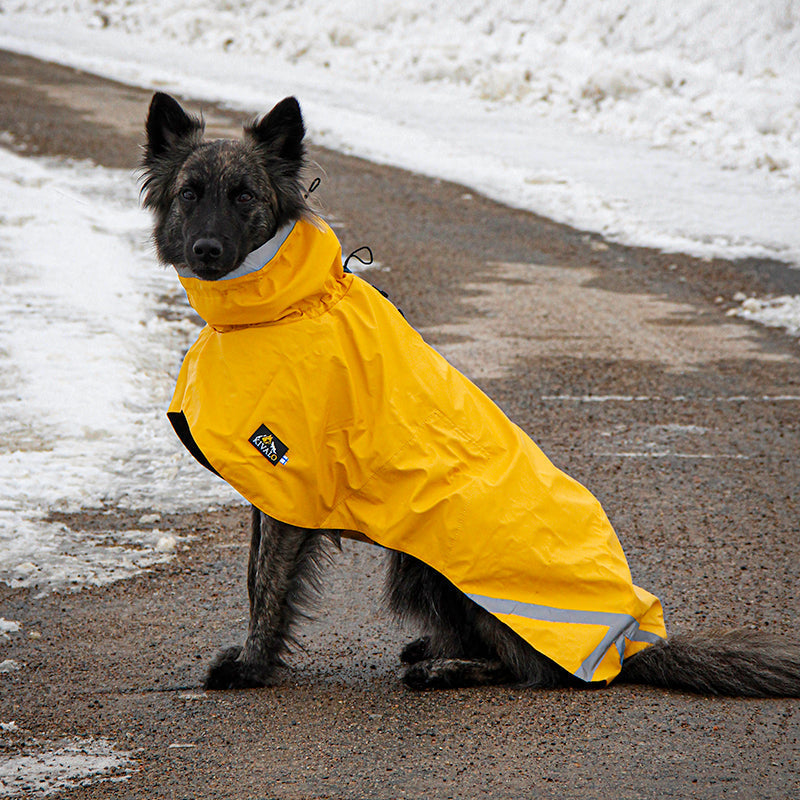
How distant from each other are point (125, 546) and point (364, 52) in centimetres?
1945

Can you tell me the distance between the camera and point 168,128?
4.12 m

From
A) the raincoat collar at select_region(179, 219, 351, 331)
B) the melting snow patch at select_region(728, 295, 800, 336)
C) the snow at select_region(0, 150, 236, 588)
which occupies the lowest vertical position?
the snow at select_region(0, 150, 236, 588)

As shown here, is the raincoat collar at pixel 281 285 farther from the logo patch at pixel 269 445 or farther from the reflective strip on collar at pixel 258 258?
the logo patch at pixel 269 445

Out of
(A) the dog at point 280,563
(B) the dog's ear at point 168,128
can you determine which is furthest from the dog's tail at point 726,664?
(B) the dog's ear at point 168,128

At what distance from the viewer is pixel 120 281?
9289 mm

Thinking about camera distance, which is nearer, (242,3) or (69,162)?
(69,162)

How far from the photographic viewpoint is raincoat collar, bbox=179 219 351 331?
368cm

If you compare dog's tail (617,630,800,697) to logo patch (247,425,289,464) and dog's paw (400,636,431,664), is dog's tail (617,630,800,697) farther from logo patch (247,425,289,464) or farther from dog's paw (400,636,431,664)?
logo patch (247,425,289,464)

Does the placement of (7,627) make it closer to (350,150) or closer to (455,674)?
(455,674)

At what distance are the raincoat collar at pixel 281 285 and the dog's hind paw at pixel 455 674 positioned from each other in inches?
57.0

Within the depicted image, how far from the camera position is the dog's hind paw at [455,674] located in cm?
387

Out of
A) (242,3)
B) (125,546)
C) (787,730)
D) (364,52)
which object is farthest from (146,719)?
(242,3)

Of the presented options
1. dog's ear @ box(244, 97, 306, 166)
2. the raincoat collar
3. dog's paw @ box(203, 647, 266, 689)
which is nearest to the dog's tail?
dog's paw @ box(203, 647, 266, 689)

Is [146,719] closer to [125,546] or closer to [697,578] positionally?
[125,546]
